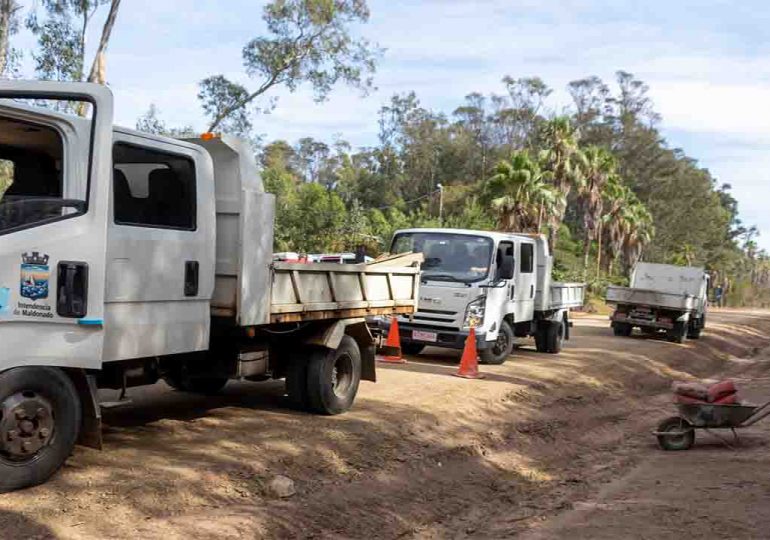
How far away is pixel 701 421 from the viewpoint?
30.1 ft

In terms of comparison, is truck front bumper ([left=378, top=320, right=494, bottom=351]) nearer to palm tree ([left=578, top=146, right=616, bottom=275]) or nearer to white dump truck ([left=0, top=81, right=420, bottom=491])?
white dump truck ([left=0, top=81, right=420, bottom=491])

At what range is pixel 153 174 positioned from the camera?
6883 millimetres

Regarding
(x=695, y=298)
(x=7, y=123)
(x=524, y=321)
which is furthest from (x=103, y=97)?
(x=695, y=298)

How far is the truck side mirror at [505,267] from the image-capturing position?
14.2 meters

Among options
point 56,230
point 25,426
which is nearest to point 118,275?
point 56,230

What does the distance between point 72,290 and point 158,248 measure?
0.98 meters

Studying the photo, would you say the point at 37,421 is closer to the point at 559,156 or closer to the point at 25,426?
the point at 25,426

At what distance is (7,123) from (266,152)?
67819 mm

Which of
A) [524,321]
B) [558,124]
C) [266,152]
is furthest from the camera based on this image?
[266,152]

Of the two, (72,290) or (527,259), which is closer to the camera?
(72,290)

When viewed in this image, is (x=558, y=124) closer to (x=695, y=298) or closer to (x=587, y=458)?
(x=695, y=298)

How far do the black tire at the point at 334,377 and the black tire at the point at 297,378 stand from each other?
0.06m

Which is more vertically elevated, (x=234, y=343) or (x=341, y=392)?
(x=234, y=343)

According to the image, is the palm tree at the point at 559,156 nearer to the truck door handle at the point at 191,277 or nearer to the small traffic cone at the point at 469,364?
the small traffic cone at the point at 469,364
